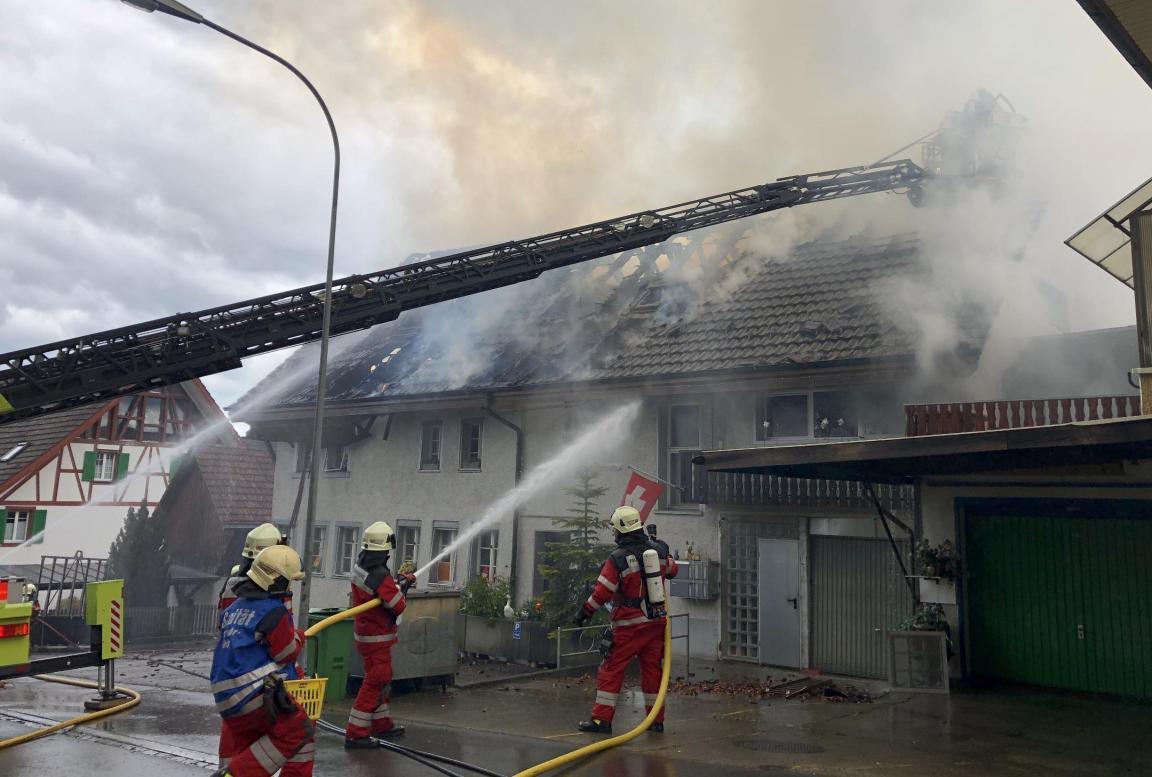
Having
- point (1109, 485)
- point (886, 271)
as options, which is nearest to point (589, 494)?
point (886, 271)

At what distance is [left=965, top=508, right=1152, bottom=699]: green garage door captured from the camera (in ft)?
30.8

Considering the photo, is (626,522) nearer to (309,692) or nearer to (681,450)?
(309,692)

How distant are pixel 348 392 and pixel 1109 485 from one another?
47.7ft

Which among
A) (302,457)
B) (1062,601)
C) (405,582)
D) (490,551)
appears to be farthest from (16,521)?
(1062,601)

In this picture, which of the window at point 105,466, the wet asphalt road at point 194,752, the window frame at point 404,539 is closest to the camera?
the wet asphalt road at point 194,752

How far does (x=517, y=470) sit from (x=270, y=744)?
1117 centimetres

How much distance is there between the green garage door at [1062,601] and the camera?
30.8ft

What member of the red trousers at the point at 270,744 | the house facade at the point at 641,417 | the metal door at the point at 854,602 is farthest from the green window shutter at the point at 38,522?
the red trousers at the point at 270,744

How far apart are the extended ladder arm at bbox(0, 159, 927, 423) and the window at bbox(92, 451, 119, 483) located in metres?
20.0

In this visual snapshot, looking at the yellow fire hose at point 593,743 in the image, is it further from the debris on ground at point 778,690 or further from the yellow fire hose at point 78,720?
the yellow fire hose at point 78,720

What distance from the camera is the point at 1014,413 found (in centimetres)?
912

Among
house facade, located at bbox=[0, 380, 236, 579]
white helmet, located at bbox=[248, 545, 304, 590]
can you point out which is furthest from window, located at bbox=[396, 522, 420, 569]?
white helmet, located at bbox=[248, 545, 304, 590]

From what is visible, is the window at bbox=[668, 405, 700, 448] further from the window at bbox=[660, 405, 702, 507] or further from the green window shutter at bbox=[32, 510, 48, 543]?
the green window shutter at bbox=[32, 510, 48, 543]

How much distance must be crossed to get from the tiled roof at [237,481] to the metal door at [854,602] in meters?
20.5
